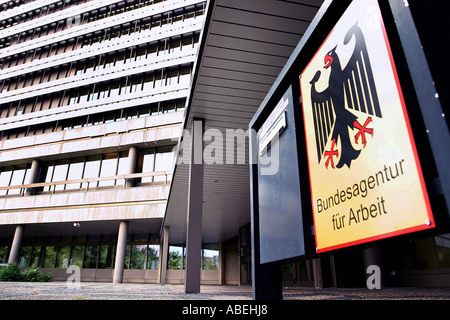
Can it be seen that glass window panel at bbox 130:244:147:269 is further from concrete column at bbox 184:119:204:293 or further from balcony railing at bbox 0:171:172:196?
concrete column at bbox 184:119:204:293

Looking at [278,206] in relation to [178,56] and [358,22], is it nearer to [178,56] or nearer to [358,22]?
[358,22]

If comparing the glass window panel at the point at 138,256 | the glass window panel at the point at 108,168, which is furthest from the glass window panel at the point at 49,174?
A: the glass window panel at the point at 138,256

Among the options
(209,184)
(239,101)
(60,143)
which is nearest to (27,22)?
(60,143)

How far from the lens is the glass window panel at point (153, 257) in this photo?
2231cm

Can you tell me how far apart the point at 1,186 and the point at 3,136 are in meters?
4.64

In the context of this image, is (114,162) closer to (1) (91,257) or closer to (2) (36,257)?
(1) (91,257)

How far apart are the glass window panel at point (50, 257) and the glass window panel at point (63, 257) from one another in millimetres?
456

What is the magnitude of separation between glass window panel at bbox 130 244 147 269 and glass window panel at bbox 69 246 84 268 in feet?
13.4

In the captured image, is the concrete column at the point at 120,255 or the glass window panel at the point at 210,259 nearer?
the concrete column at the point at 120,255

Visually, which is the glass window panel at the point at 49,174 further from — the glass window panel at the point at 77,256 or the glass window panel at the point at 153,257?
the glass window panel at the point at 153,257

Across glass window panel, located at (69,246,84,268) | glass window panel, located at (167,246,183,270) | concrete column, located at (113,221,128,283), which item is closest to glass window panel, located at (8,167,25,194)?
glass window panel, located at (69,246,84,268)

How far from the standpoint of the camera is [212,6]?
4004 mm

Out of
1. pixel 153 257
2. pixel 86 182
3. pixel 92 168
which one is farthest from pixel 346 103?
pixel 92 168

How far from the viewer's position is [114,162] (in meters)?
22.3
